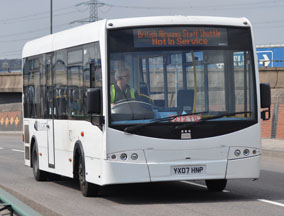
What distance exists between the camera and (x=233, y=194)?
46.1 ft

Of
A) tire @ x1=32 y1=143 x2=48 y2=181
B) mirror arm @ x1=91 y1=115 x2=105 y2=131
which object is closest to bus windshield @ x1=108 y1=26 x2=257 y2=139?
mirror arm @ x1=91 y1=115 x2=105 y2=131

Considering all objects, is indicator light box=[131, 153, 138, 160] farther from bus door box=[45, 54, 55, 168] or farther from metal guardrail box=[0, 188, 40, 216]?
bus door box=[45, 54, 55, 168]

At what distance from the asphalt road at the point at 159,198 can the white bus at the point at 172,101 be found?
449 mm

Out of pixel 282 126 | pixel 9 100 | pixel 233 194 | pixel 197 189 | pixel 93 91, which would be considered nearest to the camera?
pixel 93 91

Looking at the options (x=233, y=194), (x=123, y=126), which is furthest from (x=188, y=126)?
(x=233, y=194)

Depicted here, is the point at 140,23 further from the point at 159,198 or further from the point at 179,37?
the point at 159,198

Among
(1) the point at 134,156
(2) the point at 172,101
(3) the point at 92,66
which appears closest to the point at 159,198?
(1) the point at 134,156

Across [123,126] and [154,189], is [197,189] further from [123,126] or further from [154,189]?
[123,126]

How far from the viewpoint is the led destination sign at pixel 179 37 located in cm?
1296

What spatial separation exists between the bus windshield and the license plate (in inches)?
26.2

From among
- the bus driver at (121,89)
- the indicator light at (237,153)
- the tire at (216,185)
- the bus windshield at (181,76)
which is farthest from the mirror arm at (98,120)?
the tire at (216,185)

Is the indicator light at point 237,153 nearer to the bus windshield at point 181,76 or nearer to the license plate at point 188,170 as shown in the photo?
the bus windshield at point 181,76

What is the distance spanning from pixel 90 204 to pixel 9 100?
6457 cm

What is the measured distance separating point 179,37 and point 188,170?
81.8 inches
